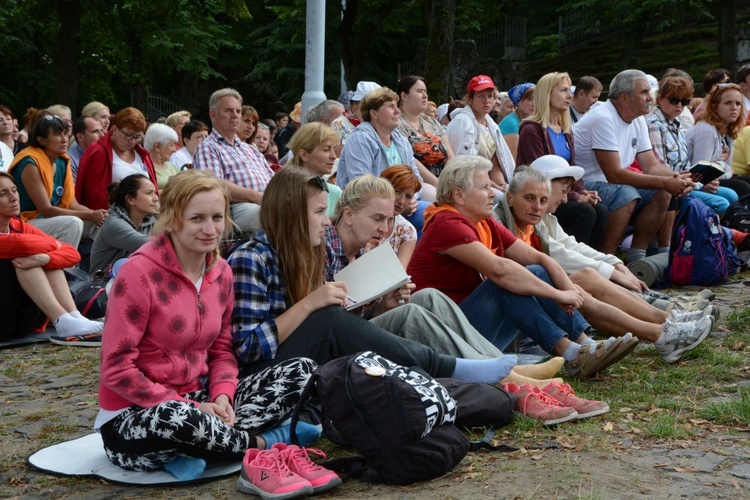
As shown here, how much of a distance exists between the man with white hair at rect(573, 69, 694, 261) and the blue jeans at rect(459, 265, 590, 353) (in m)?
3.19

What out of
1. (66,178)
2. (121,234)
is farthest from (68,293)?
(66,178)

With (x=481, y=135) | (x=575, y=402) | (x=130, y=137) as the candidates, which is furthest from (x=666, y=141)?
(x=575, y=402)

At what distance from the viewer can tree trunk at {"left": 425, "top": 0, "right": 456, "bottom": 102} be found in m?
18.8

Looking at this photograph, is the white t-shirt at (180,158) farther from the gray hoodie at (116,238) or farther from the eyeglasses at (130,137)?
the gray hoodie at (116,238)

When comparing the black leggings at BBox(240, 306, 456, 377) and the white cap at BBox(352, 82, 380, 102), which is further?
the white cap at BBox(352, 82, 380, 102)

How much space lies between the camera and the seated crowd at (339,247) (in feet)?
13.3

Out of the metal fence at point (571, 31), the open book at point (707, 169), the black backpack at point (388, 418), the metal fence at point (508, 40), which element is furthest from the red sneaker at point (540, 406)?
the metal fence at point (508, 40)

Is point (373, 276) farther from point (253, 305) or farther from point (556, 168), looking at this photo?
point (556, 168)

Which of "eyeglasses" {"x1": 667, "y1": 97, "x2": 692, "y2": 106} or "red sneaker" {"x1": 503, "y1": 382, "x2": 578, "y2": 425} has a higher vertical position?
"eyeglasses" {"x1": 667, "y1": 97, "x2": 692, "y2": 106}

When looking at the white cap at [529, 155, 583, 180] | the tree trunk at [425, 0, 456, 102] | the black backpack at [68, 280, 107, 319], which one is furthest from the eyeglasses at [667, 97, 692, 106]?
the tree trunk at [425, 0, 456, 102]

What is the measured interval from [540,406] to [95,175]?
5618 millimetres

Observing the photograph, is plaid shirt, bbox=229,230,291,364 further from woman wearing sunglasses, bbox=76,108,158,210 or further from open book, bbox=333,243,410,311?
woman wearing sunglasses, bbox=76,108,158,210

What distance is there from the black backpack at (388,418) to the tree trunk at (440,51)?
1514cm

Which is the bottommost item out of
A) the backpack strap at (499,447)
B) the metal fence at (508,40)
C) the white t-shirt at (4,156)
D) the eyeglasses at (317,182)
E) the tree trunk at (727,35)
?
the backpack strap at (499,447)
